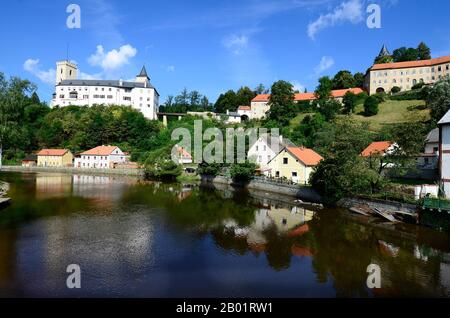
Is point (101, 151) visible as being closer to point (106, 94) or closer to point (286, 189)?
point (106, 94)

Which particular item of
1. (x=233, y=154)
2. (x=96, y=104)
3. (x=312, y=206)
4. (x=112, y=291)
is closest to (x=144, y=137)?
(x=96, y=104)

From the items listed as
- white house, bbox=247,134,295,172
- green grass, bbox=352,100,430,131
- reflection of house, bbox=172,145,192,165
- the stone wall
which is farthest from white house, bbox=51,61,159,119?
green grass, bbox=352,100,430,131

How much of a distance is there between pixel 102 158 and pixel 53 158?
A: 459 inches

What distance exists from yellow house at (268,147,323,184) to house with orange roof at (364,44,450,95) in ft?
173

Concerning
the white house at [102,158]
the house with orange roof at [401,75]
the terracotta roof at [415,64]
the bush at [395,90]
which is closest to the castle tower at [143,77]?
the white house at [102,158]

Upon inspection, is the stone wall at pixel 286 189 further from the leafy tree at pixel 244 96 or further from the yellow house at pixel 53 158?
the leafy tree at pixel 244 96

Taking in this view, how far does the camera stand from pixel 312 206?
3136cm

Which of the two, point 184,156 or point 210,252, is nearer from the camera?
point 210,252

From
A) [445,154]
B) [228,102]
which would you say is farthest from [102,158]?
[445,154]

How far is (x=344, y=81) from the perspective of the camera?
300 ft

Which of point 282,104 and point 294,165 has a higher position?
point 282,104

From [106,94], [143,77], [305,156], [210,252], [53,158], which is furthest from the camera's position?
[143,77]

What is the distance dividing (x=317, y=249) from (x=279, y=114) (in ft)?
199
